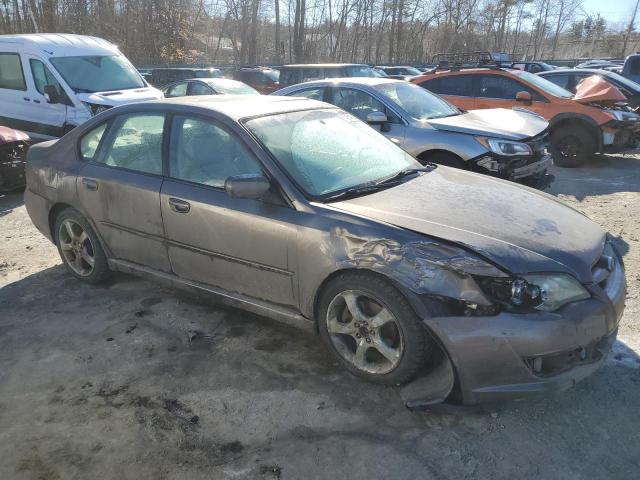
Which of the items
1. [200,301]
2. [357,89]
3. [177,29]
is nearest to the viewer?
[200,301]

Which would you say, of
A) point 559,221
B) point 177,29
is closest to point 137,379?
point 559,221

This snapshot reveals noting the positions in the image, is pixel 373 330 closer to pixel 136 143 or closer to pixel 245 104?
pixel 245 104

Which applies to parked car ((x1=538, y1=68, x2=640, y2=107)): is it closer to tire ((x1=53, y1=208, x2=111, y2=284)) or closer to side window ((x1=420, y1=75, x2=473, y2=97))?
side window ((x1=420, y1=75, x2=473, y2=97))

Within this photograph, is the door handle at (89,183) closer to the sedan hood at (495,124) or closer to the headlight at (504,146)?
the sedan hood at (495,124)

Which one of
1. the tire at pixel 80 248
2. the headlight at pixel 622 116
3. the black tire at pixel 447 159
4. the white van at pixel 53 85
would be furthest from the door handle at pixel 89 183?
the headlight at pixel 622 116

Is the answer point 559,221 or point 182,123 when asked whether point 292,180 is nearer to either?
point 182,123

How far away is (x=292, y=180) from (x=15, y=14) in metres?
33.0

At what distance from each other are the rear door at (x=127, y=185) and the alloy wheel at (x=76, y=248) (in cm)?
29

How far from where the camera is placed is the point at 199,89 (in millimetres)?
11562

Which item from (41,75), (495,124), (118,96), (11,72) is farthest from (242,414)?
(11,72)

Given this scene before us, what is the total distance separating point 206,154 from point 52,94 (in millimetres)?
6608

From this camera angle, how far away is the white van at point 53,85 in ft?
28.2

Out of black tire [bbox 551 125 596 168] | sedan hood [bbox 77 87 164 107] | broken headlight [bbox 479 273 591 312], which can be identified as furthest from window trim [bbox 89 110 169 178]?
black tire [bbox 551 125 596 168]

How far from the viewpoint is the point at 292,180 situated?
10.0 feet
